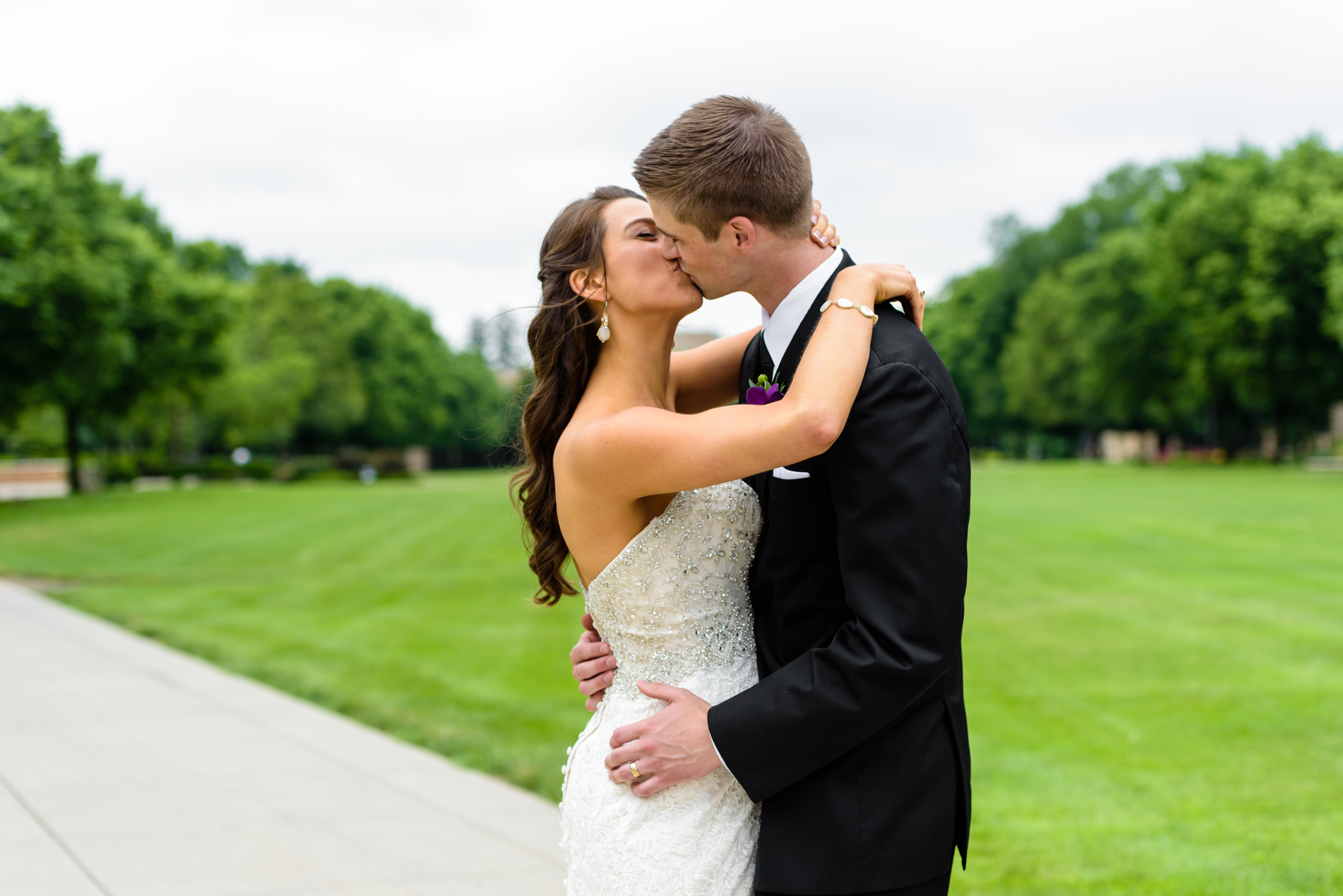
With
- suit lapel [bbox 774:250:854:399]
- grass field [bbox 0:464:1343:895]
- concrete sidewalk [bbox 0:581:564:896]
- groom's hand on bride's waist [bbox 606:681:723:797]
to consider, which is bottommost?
grass field [bbox 0:464:1343:895]

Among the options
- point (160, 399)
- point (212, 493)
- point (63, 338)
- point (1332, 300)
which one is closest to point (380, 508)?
point (63, 338)

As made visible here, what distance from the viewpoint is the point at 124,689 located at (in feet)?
30.8

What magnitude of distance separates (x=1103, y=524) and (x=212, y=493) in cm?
3031

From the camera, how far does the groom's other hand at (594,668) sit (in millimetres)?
2730

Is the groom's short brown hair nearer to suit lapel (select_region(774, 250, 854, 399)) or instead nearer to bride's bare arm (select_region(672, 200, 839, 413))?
suit lapel (select_region(774, 250, 854, 399))

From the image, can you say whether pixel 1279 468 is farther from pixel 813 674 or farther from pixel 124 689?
pixel 813 674

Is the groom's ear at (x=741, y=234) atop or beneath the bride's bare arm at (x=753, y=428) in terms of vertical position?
atop

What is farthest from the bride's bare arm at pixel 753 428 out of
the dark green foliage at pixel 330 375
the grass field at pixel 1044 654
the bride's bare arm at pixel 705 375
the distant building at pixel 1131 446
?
the distant building at pixel 1131 446

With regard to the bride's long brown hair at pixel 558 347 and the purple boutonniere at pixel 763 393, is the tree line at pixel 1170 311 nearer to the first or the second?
the bride's long brown hair at pixel 558 347

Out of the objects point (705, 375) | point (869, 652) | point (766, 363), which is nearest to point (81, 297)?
point (705, 375)

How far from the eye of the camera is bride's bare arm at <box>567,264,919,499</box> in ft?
6.51

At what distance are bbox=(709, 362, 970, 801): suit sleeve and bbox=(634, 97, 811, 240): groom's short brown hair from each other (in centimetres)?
38

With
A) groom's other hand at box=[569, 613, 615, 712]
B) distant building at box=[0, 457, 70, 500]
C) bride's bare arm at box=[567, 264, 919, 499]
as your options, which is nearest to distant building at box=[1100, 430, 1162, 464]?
distant building at box=[0, 457, 70, 500]

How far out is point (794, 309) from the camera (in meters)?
2.30
